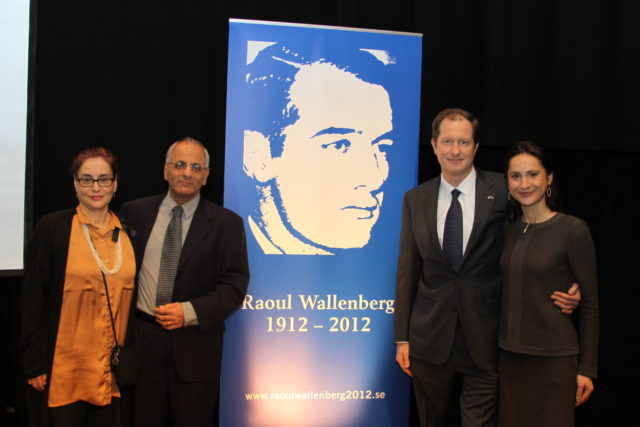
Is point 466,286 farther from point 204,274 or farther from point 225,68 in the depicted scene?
point 225,68

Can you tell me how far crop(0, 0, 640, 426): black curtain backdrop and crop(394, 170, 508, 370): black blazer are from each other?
3.04ft

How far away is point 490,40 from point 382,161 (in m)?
1.07

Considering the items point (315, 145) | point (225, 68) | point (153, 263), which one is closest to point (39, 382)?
point (153, 263)

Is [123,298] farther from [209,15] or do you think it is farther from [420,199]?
[209,15]

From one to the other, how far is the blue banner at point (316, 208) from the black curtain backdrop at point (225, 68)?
0.36 meters

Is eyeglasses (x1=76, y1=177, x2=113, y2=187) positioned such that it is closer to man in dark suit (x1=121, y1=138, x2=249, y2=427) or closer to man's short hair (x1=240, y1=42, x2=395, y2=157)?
man in dark suit (x1=121, y1=138, x2=249, y2=427)

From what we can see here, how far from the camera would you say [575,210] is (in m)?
3.43

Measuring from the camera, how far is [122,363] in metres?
2.21

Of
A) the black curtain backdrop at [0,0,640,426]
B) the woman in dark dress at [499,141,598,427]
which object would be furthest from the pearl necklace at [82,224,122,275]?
the woman in dark dress at [499,141,598,427]

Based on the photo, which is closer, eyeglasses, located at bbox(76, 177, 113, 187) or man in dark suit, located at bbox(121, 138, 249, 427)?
eyeglasses, located at bbox(76, 177, 113, 187)

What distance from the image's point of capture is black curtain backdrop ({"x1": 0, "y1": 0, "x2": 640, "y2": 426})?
3.02m

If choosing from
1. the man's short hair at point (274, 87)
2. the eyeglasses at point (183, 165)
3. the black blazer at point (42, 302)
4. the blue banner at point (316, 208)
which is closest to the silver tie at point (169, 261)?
the eyeglasses at point (183, 165)

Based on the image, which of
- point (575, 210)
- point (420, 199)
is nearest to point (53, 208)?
point (420, 199)

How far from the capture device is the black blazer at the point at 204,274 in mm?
2342
